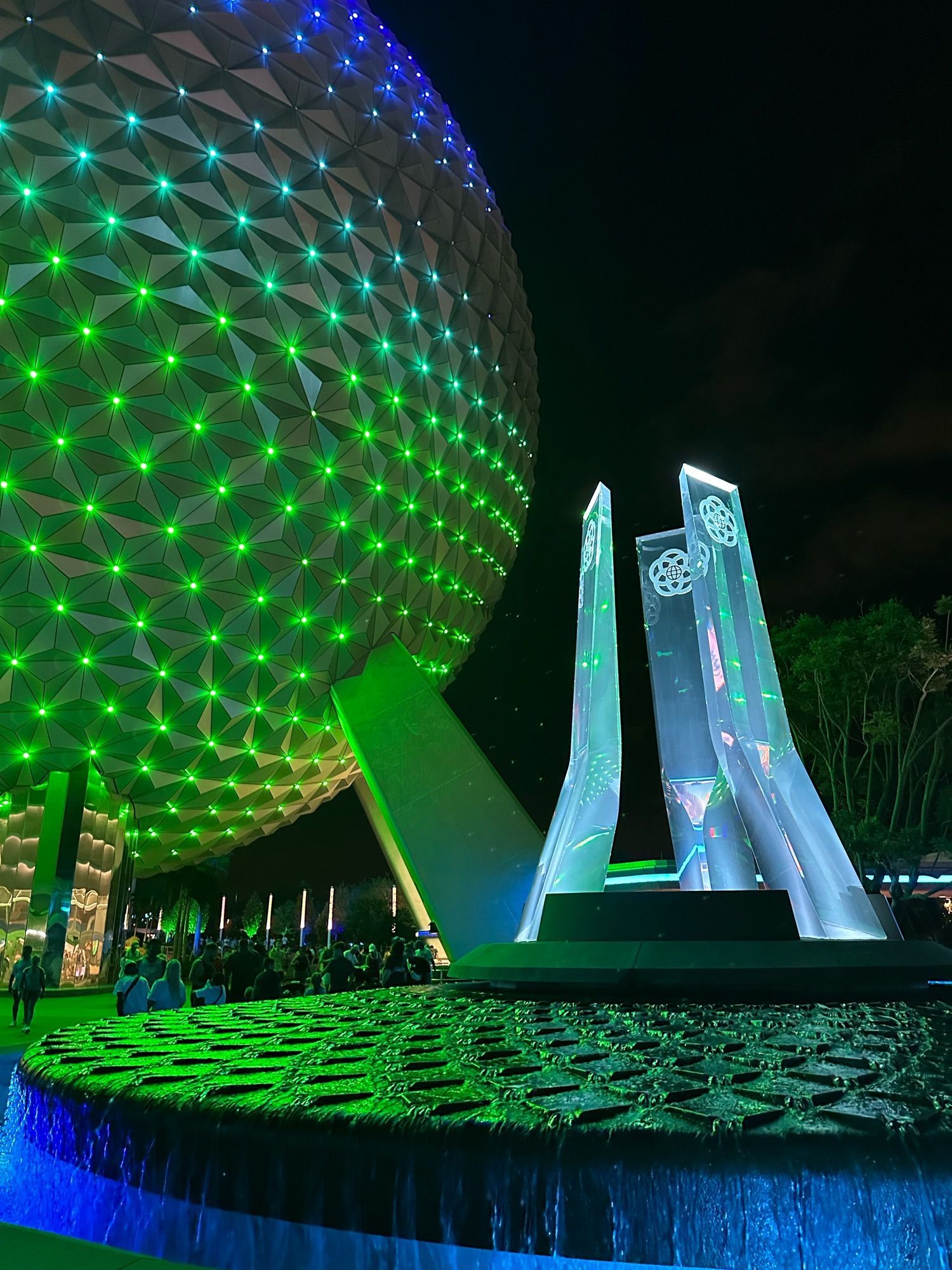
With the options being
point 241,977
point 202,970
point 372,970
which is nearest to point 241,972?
point 241,977

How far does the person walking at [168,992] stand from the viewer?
9711 mm

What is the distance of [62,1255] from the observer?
3117mm

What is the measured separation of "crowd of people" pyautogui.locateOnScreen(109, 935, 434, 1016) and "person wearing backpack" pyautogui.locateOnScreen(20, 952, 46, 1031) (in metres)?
1.14

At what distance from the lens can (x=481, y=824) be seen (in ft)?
55.4

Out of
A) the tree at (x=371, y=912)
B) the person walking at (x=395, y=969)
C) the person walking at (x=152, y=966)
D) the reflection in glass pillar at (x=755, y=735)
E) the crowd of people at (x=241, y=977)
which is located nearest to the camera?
the crowd of people at (x=241, y=977)

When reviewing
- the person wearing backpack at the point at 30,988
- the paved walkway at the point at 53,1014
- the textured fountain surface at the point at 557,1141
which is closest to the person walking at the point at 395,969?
the paved walkway at the point at 53,1014

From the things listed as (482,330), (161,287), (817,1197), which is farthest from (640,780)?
(817,1197)

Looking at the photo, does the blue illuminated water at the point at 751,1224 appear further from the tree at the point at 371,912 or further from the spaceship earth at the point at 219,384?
the tree at the point at 371,912

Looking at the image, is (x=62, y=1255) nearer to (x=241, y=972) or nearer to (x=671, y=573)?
(x=241, y=972)

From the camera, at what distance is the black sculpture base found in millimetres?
8016

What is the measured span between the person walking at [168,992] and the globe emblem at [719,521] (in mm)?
9902

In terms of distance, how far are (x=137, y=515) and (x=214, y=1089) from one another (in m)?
12.7

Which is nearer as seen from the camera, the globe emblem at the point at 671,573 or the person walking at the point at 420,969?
the person walking at the point at 420,969

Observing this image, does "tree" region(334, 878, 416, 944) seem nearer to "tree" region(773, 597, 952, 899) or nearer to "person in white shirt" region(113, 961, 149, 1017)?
"tree" region(773, 597, 952, 899)
